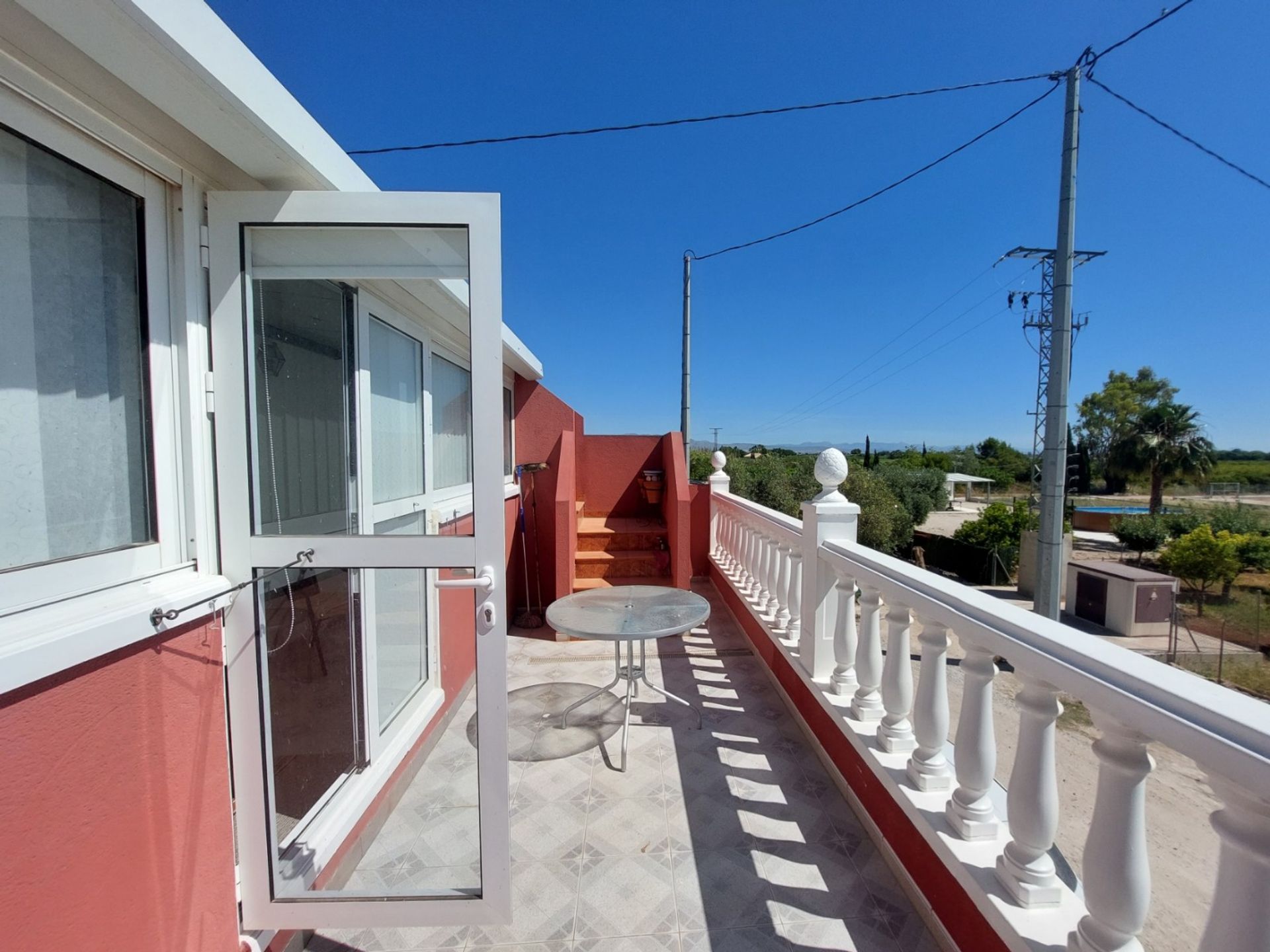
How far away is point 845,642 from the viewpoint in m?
2.15

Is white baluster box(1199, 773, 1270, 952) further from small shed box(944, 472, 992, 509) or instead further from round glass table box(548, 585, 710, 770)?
small shed box(944, 472, 992, 509)

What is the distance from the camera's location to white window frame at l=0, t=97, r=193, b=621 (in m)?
0.98

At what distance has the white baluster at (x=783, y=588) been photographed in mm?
2926

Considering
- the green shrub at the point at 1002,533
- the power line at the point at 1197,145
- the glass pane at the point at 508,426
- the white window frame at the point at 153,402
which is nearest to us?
the white window frame at the point at 153,402

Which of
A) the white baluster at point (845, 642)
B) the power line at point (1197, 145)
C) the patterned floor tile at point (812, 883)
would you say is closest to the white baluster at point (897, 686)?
the white baluster at point (845, 642)

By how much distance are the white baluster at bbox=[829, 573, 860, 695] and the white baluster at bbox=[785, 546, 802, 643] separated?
0.51 meters

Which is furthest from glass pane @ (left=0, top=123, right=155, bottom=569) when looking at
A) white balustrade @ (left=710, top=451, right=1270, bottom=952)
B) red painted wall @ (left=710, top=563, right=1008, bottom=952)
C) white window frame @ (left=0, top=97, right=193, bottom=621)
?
red painted wall @ (left=710, top=563, right=1008, bottom=952)

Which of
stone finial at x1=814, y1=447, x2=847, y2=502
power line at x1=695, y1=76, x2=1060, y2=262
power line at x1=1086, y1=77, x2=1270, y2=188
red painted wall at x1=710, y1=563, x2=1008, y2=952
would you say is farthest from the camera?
power line at x1=695, y1=76, x2=1060, y2=262

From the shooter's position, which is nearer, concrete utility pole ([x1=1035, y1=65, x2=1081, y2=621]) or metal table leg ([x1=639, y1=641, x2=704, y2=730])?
metal table leg ([x1=639, y1=641, x2=704, y2=730])

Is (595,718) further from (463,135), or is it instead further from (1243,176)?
(1243,176)

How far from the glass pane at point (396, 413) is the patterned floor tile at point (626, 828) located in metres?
1.52

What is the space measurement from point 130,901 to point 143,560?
0.69 metres

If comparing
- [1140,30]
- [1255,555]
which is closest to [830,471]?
[1140,30]

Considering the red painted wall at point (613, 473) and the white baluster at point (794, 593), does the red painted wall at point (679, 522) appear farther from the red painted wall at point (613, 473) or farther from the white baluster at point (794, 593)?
the white baluster at point (794, 593)
